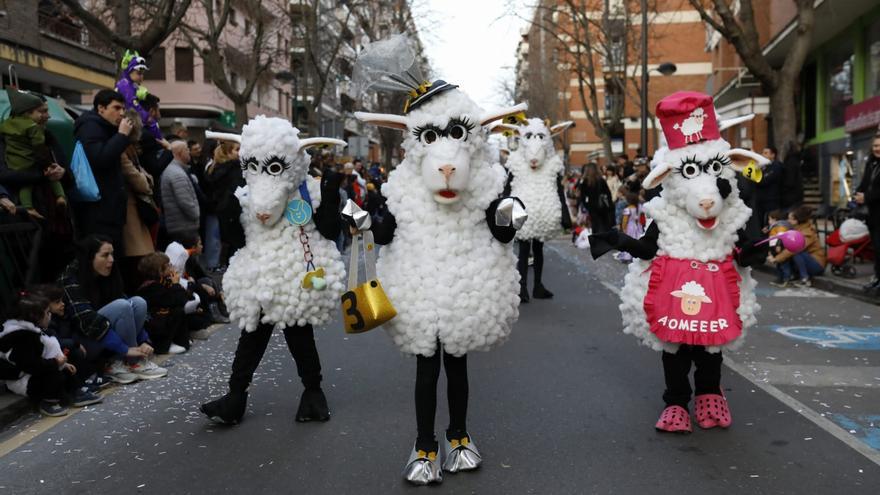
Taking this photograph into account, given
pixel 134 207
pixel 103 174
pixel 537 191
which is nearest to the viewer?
pixel 103 174

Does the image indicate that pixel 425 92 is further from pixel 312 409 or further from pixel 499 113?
pixel 312 409

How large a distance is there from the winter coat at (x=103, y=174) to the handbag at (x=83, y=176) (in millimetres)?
57

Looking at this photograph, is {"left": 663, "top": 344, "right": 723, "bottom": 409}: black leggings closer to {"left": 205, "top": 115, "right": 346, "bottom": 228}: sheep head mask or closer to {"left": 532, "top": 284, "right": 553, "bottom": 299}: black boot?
{"left": 205, "top": 115, "right": 346, "bottom": 228}: sheep head mask

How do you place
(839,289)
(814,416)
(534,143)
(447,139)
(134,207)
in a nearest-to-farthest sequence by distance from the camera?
(447,139) → (814,416) → (134,207) → (534,143) → (839,289)

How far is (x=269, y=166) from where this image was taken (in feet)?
17.6

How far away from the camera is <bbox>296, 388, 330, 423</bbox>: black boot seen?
5.57 m

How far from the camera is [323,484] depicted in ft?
14.5

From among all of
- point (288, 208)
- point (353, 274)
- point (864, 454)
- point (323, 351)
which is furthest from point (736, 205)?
point (323, 351)

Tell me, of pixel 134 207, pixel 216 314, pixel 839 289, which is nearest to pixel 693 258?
pixel 134 207

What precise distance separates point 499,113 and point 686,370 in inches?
77.7

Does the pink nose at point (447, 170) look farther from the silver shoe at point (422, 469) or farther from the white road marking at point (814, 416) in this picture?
the white road marking at point (814, 416)

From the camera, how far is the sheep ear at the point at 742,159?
17.1ft

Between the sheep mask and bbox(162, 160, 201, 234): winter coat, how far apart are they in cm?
574

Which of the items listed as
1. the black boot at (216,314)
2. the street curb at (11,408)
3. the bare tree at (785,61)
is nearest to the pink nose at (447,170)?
the street curb at (11,408)
